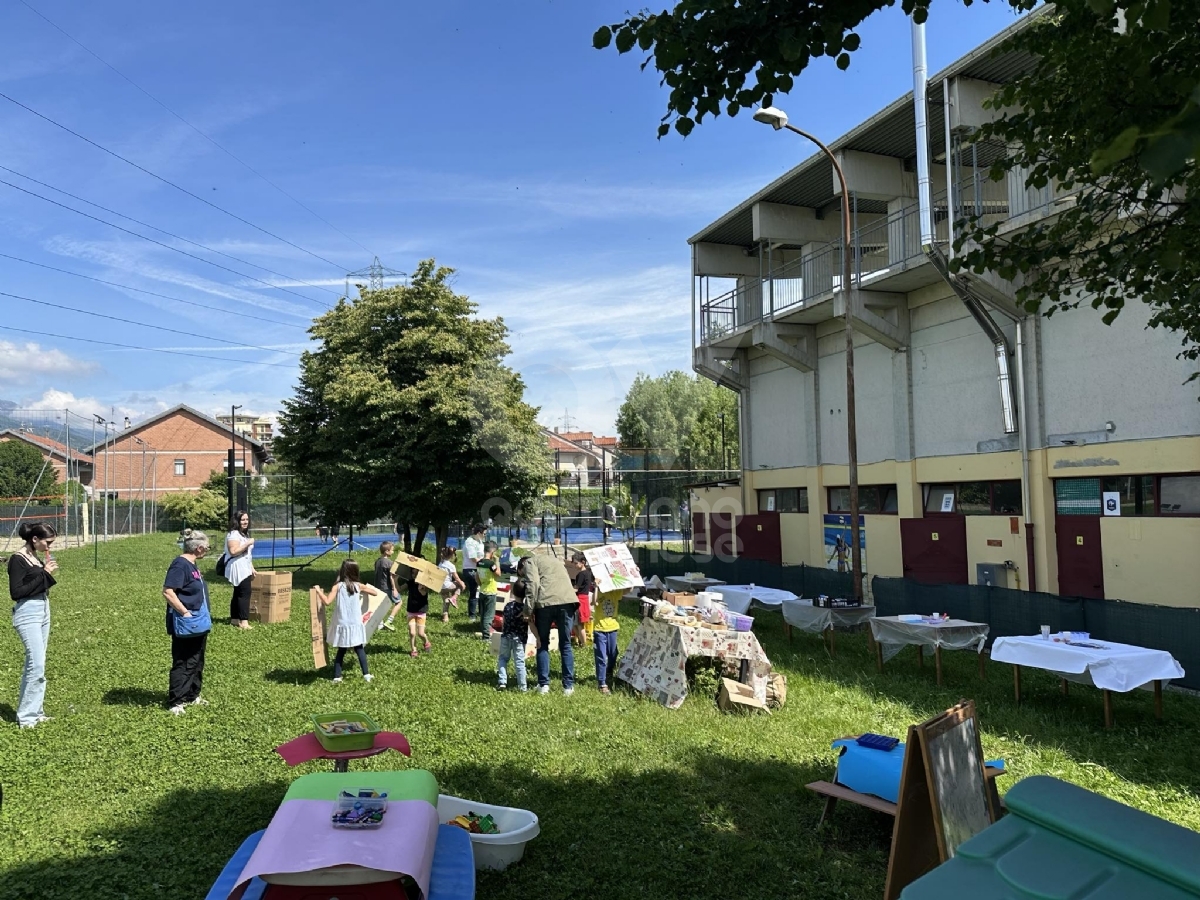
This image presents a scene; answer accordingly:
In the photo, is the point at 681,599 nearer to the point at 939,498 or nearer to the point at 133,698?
the point at 939,498

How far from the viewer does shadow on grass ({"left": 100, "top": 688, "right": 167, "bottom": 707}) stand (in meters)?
9.20

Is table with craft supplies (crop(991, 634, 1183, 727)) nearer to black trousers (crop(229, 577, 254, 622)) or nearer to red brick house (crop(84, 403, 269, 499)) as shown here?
black trousers (crop(229, 577, 254, 622))

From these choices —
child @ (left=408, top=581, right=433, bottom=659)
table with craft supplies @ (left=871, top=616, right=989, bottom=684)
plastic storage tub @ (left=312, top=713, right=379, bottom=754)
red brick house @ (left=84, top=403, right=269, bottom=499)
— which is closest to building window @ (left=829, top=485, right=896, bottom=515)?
table with craft supplies @ (left=871, top=616, right=989, bottom=684)

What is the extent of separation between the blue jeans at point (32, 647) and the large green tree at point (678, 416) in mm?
51036

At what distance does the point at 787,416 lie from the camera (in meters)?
23.6

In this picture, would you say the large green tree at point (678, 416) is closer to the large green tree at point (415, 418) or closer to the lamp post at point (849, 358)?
the large green tree at point (415, 418)

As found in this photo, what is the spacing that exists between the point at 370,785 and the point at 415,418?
18466mm

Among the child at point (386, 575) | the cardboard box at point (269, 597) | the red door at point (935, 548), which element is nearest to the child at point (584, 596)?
the child at point (386, 575)

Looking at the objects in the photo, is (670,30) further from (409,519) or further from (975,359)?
(409,519)

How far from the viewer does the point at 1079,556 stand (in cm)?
1444

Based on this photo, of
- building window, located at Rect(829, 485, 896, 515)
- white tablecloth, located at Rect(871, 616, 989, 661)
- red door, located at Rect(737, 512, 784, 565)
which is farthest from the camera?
red door, located at Rect(737, 512, 784, 565)

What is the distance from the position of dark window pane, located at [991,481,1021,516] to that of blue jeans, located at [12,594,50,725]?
51.1ft

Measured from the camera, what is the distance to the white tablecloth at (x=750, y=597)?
1506cm

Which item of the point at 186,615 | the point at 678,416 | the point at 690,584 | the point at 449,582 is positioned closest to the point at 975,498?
the point at 690,584
